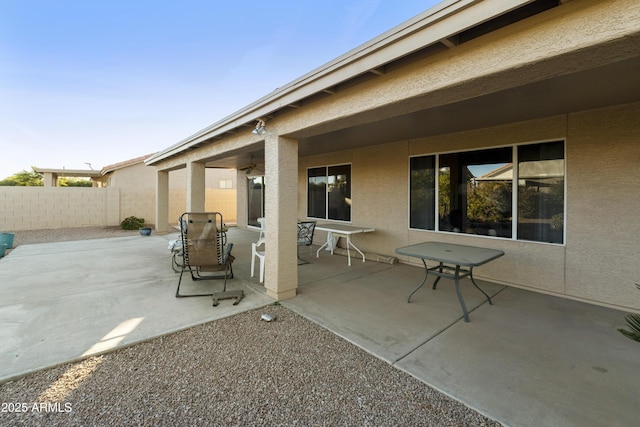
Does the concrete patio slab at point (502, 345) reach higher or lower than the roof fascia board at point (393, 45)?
lower

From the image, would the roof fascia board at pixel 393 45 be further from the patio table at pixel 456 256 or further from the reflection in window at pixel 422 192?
the reflection in window at pixel 422 192

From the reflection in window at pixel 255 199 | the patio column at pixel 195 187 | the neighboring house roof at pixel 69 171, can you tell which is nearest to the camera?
the patio column at pixel 195 187

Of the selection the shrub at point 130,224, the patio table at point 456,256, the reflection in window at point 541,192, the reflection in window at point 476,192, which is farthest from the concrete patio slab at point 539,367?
the shrub at point 130,224

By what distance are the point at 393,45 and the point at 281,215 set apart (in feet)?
8.01

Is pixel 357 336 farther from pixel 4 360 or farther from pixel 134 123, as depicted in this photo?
pixel 134 123

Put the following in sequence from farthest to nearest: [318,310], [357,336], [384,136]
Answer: [384,136] → [318,310] → [357,336]

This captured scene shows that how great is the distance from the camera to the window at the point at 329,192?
741 cm

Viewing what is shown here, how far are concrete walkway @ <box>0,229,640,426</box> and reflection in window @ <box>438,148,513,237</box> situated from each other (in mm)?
1096

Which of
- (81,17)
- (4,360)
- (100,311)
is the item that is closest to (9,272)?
(100,311)

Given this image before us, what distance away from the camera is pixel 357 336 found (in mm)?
2939

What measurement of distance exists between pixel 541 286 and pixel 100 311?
619cm

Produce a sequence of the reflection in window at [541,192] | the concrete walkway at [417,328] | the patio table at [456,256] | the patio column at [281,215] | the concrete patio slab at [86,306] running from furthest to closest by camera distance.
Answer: the reflection in window at [541,192] → the patio column at [281,215] → the patio table at [456,256] → the concrete patio slab at [86,306] → the concrete walkway at [417,328]

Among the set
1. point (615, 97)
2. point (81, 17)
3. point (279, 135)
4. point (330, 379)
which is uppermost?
point (81, 17)

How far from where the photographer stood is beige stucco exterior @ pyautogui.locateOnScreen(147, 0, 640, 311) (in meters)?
1.80
